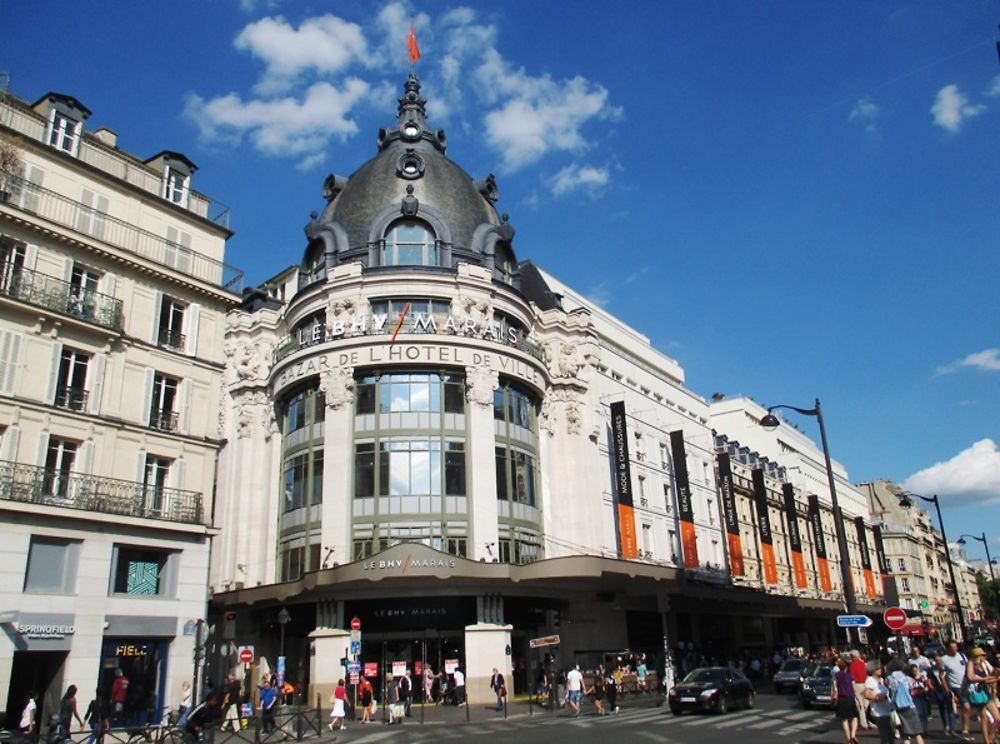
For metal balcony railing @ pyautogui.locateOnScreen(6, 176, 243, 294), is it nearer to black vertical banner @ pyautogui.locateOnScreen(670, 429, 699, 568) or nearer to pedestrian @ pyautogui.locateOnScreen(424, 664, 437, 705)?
pedestrian @ pyautogui.locateOnScreen(424, 664, 437, 705)

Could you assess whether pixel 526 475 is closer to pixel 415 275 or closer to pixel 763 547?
pixel 415 275

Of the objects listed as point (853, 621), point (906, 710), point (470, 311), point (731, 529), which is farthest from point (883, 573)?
point (906, 710)

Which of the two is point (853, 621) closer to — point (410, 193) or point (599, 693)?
point (599, 693)

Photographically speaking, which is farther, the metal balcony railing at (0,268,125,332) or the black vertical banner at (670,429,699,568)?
the black vertical banner at (670,429,699,568)

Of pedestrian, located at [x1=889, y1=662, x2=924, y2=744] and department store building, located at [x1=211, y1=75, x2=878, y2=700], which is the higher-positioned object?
department store building, located at [x1=211, y1=75, x2=878, y2=700]

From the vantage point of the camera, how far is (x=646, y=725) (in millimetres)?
21234

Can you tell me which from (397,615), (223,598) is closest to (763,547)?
(397,615)

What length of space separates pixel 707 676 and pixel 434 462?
1537cm

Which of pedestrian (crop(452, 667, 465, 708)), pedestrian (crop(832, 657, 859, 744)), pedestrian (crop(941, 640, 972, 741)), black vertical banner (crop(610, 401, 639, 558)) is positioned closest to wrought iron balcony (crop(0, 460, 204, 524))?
pedestrian (crop(452, 667, 465, 708))

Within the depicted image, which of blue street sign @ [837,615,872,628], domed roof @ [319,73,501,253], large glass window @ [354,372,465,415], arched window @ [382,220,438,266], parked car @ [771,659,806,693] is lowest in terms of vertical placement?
parked car @ [771,659,806,693]

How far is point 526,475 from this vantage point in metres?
38.6

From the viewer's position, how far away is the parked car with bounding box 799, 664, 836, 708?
24.5 meters

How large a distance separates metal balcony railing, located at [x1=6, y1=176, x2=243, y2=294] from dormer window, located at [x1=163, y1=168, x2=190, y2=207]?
206 cm

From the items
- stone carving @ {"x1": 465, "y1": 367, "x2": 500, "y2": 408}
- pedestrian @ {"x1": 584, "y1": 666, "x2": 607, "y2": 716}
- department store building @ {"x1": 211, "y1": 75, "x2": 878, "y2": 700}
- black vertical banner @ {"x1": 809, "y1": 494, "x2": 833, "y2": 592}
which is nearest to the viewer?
pedestrian @ {"x1": 584, "y1": 666, "x2": 607, "y2": 716}
